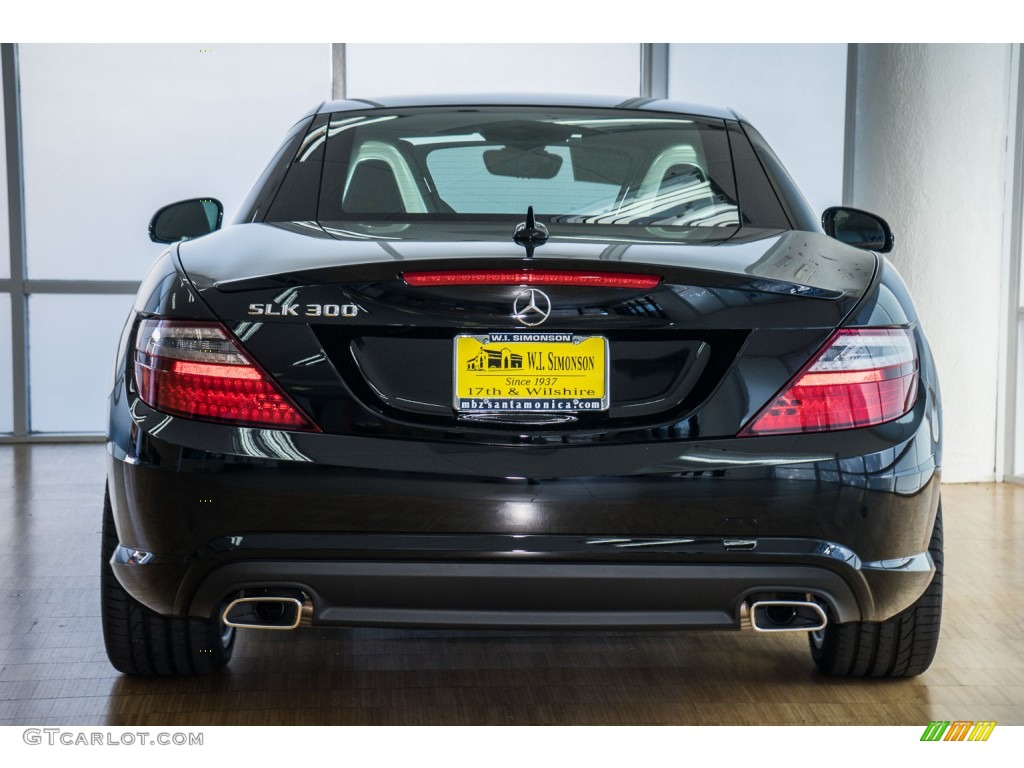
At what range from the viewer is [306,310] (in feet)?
6.74

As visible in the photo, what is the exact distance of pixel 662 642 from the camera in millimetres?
3127

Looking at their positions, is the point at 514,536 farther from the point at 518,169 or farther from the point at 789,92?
the point at 789,92

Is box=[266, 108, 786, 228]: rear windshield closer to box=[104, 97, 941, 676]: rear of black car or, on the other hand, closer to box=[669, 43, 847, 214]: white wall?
box=[104, 97, 941, 676]: rear of black car

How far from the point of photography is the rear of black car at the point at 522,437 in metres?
2.04

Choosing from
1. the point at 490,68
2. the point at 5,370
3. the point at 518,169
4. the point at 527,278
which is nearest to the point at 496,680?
the point at 527,278

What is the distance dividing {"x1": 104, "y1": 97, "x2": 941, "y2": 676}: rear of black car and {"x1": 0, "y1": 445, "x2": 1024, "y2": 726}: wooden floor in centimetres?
46

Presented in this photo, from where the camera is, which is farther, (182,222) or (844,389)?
(182,222)

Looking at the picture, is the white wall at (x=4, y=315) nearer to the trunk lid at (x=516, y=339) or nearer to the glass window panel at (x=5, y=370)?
the glass window panel at (x=5, y=370)

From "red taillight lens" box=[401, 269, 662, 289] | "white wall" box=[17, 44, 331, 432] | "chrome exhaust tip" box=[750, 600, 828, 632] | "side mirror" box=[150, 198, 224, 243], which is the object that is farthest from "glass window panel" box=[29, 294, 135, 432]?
"chrome exhaust tip" box=[750, 600, 828, 632]

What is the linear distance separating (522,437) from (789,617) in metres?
0.73

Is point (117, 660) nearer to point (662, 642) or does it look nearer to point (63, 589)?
point (63, 589)

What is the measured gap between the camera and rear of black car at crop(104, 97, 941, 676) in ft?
6.68
